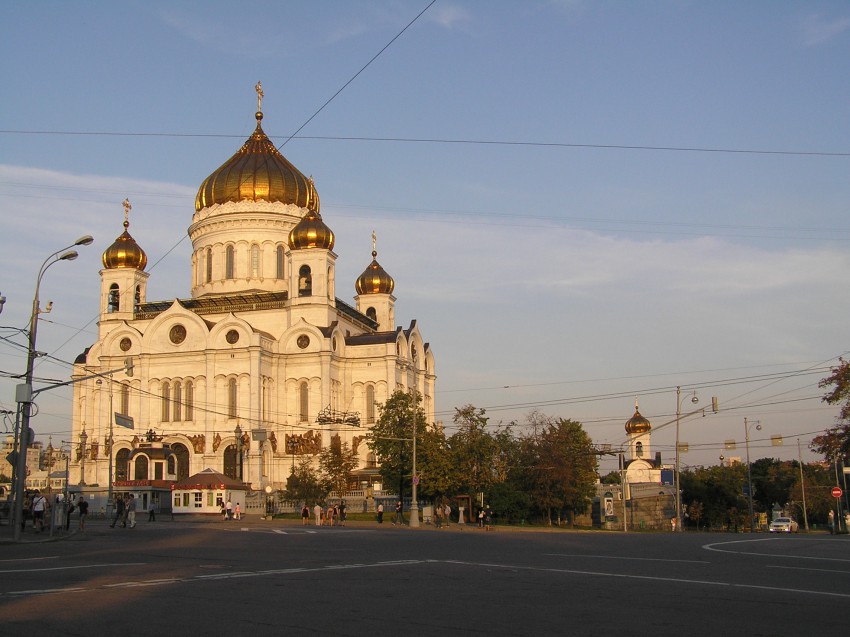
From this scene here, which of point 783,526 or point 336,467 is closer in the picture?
point 783,526

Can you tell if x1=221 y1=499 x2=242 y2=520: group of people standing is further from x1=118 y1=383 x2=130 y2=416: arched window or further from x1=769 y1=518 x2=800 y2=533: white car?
x1=769 y1=518 x2=800 y2=533: white car

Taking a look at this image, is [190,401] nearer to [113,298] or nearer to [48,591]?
[113,298]

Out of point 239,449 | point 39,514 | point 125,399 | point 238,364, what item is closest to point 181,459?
point 239,449

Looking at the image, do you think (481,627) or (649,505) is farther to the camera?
(649,505)

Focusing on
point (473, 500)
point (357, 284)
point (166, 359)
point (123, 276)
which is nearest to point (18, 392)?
point (473, 500)

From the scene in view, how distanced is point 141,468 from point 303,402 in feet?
40.5

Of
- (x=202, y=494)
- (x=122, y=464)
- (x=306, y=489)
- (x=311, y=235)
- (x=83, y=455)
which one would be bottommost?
(x=202, y=494)

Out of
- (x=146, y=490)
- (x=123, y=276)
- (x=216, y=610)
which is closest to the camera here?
(x=216, y=610)

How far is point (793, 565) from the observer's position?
63.6 ft

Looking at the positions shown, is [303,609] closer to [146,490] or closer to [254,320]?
[146,490]

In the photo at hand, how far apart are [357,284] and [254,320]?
539 inches

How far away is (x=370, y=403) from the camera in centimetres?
7350

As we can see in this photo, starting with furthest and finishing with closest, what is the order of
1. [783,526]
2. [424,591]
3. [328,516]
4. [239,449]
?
[239,449], [783,526], [328,516], [424,591]

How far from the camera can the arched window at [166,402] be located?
235ft
